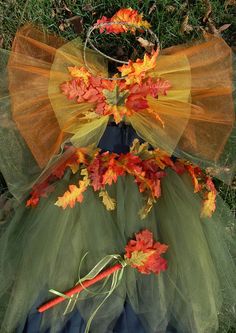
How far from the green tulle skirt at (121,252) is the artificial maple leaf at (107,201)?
0.8 inches

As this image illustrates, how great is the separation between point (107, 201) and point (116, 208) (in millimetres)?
40

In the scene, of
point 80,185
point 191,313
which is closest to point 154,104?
point 80,185

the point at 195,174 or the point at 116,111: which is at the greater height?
the point at 116,111

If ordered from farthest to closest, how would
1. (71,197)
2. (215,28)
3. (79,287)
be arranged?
(215,28)
(71,197)
(79,287)

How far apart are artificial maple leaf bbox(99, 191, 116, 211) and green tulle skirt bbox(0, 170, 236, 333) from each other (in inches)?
0.8

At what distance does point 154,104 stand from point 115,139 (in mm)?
200

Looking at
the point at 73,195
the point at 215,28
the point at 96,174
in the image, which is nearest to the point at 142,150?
the point at 96,174

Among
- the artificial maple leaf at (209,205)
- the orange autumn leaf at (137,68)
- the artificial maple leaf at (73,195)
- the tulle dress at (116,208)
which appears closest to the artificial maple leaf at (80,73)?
the tulle dress at (116,208)

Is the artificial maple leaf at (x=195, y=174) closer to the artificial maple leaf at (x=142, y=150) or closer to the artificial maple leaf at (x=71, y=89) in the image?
the artificial maple leaf at (x=142, y=150)

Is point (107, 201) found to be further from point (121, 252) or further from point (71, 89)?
point (71, 89)

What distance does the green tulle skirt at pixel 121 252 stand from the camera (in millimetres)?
1672

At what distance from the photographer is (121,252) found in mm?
1729

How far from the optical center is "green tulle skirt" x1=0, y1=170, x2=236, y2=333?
1.67m

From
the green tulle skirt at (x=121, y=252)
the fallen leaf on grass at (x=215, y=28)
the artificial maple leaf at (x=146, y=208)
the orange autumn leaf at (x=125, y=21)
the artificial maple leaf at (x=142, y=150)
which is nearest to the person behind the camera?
the green tulle skirt at (x=121, y=252)
